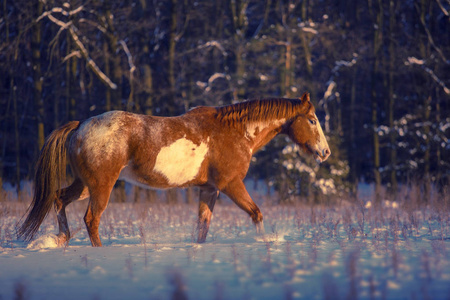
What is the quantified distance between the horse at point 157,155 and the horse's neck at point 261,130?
0.05 feet

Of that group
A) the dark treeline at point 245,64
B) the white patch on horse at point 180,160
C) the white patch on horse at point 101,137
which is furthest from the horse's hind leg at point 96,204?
the dark treeline at point 245,64

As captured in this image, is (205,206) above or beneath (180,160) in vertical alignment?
beneath

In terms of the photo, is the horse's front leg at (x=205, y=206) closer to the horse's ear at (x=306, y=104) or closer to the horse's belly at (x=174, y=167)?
Answer: the horse's belly at (x=174, y=167)

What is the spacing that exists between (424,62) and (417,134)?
2.52 metres

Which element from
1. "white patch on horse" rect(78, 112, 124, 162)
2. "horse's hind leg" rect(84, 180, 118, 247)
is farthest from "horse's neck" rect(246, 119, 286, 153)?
"horse's hind leg" rect(84, 180, 118, 247)

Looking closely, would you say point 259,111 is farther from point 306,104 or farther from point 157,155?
point 157,155

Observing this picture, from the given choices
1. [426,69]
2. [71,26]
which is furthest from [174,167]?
[426,69]

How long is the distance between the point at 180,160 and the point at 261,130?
1.43 m

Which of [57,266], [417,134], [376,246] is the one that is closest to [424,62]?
[417,134]

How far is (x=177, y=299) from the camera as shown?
3393mm

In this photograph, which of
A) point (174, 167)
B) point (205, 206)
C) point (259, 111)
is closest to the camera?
point (174, 167)

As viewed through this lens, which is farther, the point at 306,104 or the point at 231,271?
the point at 306,104

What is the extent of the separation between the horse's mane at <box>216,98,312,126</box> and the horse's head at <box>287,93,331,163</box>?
0.20ft

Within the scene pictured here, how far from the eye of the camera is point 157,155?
664 centimetres
